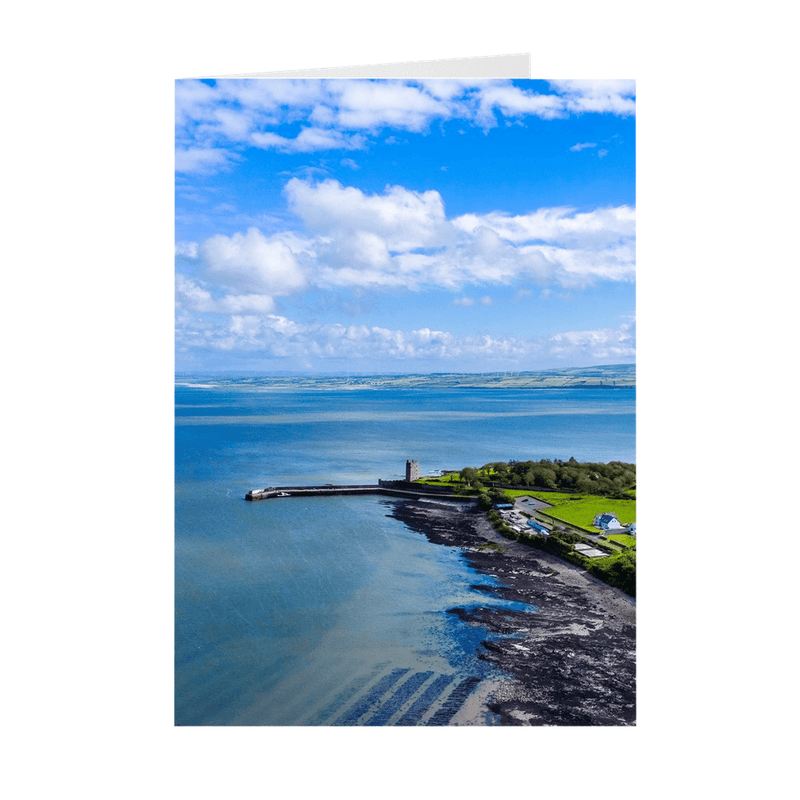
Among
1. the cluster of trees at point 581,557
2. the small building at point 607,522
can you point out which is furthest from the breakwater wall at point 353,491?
the small building at point 607,522

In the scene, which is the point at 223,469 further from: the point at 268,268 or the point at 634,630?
the point at 634,630

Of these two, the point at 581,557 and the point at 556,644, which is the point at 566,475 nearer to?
the point at 581,557

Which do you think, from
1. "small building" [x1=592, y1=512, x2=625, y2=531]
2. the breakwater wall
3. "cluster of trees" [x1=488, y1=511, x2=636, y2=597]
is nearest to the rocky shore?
"cluster of trees" [x1=488, y1=511, x2=636, y2=597]

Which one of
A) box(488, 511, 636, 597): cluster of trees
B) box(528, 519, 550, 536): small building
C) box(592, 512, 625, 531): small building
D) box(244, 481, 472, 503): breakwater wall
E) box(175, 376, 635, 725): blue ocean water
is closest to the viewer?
box(175, 376, 635, 725): blue ocean water

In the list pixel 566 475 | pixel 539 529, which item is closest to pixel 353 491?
pixel 539 529

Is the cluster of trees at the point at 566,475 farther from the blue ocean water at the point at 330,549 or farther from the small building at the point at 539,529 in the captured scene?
the small building at the point at 539,529

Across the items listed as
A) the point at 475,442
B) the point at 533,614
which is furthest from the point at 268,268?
the point at 533,614

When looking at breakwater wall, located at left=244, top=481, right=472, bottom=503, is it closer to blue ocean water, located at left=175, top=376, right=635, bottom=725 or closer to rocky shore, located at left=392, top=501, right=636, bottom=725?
blue ocean water, located at left=175, top=376, right=635, bottom=725
